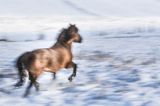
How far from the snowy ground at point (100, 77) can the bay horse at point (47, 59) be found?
0.31m

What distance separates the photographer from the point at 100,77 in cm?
963

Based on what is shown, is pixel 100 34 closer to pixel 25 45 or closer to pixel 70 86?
pixel 25 45

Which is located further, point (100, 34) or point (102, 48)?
point (100, 34)

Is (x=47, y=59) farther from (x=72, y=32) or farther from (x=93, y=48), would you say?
(x=93, y=48)

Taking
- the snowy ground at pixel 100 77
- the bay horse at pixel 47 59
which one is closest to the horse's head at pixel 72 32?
the bay horse at pixel 47 59

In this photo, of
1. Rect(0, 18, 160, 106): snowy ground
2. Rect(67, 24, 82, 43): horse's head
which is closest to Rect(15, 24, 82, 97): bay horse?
Rect(67, 24, 82, 43): horse's head

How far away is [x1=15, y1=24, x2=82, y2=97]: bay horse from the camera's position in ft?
25.9

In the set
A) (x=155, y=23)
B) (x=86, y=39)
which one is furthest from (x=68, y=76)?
(x=155, y=23)

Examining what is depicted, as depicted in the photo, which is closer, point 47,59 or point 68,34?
point 47,59

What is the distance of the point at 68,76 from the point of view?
973cm

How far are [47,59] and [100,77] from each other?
5.67 ft

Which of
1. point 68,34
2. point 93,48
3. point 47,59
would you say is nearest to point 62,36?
point 68,34

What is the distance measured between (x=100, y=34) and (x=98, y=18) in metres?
5.20

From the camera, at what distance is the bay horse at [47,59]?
7.89 meters
